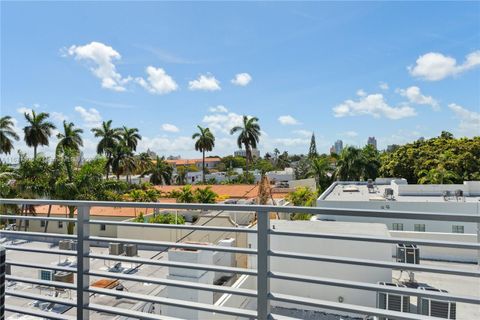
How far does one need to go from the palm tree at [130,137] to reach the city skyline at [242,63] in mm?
934

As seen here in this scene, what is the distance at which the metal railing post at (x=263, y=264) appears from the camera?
1.76 meters

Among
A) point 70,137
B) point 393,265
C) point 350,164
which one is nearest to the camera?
point 393,265

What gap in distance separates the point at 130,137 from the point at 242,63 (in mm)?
25215

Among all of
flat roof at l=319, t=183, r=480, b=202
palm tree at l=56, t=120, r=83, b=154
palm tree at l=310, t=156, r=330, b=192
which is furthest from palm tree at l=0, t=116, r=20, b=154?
palm tree at l=310, t=156, r=330, b=192

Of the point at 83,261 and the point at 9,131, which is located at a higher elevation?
the point at 9,131

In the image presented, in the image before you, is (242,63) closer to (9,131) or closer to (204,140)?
(9,131)

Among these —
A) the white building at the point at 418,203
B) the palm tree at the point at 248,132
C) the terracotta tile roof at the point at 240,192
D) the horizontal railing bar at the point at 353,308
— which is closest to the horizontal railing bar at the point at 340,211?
the horizontal railing bar at the point at 353,308

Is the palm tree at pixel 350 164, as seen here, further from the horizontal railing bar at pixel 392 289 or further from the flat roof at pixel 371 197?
the horizontal railing bar at pixel 392 289

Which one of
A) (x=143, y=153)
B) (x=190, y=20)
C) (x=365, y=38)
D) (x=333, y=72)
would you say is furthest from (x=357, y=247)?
(x=143, y=153)

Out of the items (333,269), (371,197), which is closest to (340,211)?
(333,269)

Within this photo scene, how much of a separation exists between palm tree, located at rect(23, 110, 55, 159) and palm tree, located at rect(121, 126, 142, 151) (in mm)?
8987

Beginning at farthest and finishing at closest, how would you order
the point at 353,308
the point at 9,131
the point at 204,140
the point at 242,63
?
1. the point at 204,140
2. the point at 9,131
3. the point at 242,63
4. the point at 353,308

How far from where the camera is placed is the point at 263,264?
1761mm

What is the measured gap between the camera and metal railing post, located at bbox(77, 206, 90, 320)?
7.23 feet
